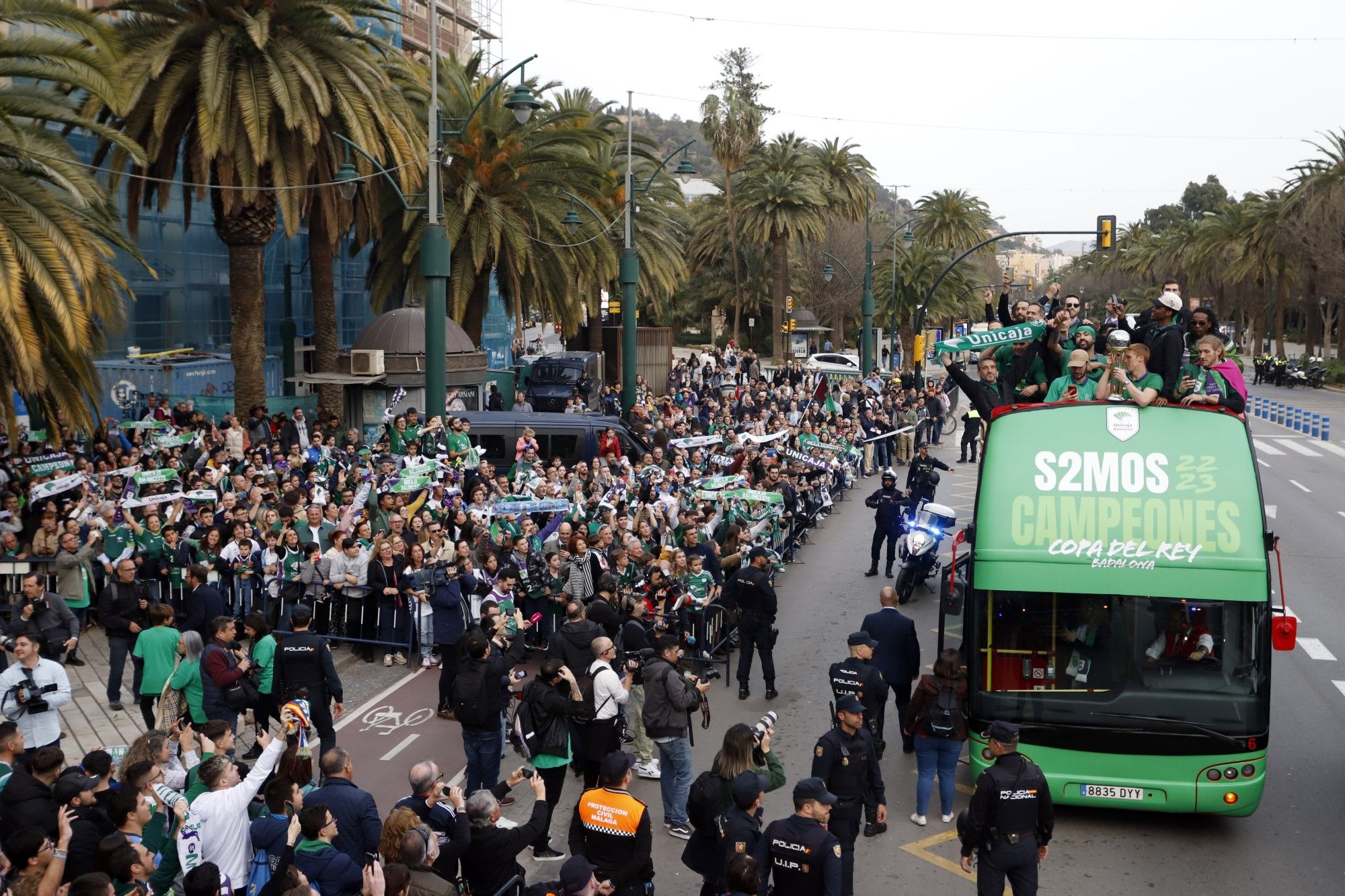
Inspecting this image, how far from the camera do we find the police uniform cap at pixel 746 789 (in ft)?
22.9

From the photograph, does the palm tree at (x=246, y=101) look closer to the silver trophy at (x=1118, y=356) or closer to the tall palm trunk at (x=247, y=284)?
the tall palm trunk at (x=247, y=284)

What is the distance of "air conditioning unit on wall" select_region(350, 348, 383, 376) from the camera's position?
1025 inches

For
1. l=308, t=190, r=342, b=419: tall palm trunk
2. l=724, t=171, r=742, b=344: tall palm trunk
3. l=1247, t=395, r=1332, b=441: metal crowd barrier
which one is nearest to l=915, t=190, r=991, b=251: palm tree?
l=724, t=171, r=742, b=344: tall palm trunk

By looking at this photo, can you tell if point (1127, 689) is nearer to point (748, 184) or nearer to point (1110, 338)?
point (1110, 338)

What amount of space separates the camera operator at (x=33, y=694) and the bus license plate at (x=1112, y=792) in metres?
7.61

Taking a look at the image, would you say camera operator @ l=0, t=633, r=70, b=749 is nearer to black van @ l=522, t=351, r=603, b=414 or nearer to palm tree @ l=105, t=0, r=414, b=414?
palm tree @ l=105, t=0, r=414, b=414

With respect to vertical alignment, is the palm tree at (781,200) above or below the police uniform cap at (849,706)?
above

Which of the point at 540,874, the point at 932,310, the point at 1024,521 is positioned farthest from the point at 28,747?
the point at 932,310

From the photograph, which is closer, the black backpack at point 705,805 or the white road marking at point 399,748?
the black backpack at point 705,805

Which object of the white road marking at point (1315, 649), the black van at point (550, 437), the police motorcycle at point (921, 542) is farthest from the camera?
the black van at point (550, 437)

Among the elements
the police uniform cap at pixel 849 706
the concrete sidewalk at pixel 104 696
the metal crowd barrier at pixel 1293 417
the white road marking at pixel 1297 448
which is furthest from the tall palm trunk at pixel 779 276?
the police uniform cap at pixel 849 706

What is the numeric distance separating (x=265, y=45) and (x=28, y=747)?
49.6 feet

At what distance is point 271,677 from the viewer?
10320 mm

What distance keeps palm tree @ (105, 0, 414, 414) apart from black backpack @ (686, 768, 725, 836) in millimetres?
16364
